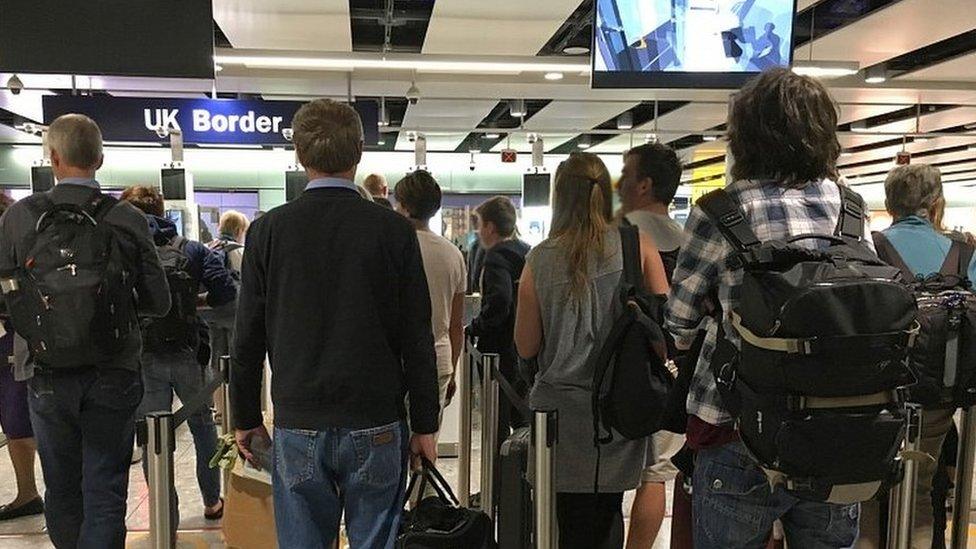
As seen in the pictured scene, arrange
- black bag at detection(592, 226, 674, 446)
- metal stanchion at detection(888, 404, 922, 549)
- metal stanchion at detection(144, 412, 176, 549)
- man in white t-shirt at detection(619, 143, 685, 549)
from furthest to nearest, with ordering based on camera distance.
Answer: man in white t-shirt at detection(619, 143, 685, 549), metal stanchion at detection(888, 404, 922, 549), black bag at detection(592, 226, 674, 446), metal stanchion at detection(144, 412, 176, 549)

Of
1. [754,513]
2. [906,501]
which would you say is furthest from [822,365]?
[906,501]

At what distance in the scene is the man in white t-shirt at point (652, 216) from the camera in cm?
244

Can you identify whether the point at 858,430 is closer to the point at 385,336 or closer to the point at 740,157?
the point at 740,157

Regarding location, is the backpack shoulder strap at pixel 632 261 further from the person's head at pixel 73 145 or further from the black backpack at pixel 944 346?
the person's head at pixel 73 145

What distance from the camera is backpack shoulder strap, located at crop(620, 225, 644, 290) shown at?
203 cm

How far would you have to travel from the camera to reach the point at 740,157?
4.82ft

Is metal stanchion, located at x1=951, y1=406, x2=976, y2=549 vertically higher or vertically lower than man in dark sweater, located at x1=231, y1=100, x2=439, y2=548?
lower

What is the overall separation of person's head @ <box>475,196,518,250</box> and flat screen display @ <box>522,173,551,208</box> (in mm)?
5561

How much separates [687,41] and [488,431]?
2221mm

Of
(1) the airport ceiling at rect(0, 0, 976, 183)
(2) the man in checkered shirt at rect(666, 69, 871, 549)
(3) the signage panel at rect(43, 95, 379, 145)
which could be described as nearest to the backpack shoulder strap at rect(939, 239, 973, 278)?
(1) the airport ceiling at rect(0, 0, 976, 183)

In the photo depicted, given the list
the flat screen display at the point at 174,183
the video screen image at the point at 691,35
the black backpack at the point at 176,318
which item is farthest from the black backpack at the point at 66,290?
the flat screen display at the point at 174,183

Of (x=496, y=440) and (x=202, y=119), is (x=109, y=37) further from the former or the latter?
(x=496, y=440)

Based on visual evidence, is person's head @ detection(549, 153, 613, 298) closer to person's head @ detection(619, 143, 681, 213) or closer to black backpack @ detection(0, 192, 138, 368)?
person's head @ detection(619, 143, 681, 213)

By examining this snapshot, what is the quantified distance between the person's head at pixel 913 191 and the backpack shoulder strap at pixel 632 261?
1297 millimetres
